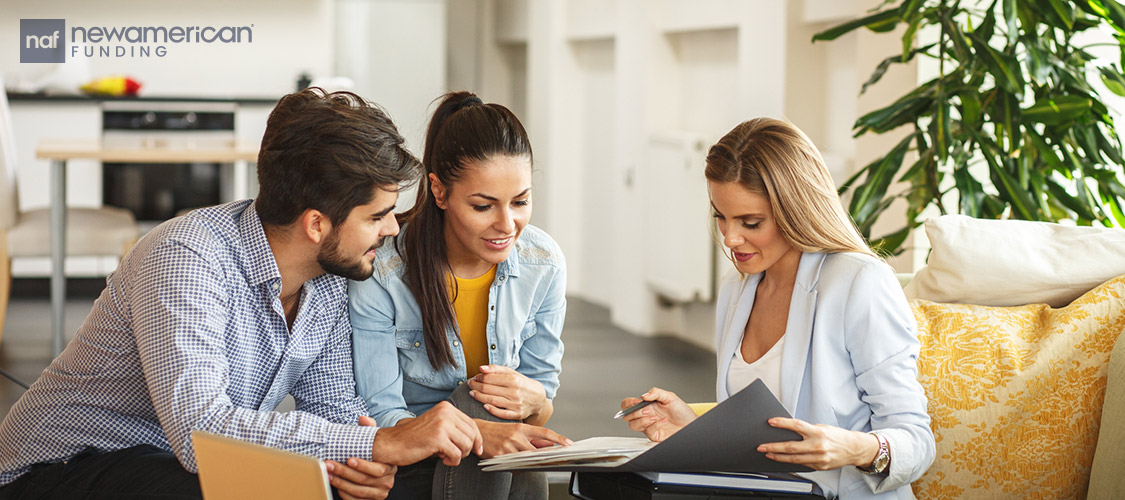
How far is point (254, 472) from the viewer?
4.08 feet

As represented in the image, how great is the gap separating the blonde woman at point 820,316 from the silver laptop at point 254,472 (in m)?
0.63

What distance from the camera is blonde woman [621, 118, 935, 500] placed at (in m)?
1.65

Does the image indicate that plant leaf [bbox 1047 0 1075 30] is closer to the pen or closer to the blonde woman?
the blonde woman

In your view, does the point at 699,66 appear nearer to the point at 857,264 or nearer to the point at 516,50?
the point at 516,50

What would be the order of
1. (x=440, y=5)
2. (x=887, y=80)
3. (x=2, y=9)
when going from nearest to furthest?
1. (x=887, y=80)
2. (x=2, y=9)
3. (x=440, y=5)

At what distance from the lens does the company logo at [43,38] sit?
17.7 feet

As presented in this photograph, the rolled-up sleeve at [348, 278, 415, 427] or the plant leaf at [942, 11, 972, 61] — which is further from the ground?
the plant leaf at [942, 11, 972, 61]

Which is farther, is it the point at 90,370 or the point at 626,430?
the point at 626,430

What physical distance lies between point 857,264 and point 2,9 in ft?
20.6

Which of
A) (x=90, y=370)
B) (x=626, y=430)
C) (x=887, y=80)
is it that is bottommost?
(x=626, y=430)

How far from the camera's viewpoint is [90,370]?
1681 millimetres

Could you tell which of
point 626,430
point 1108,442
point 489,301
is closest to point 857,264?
point 1108,442

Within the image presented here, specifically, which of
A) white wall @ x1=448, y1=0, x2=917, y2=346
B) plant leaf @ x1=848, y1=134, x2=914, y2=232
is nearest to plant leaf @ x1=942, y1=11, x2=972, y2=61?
plant leaf @ x1=848, y1=134, x2=914, y2=232

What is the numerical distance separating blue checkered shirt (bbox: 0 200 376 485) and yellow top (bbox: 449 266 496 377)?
246mm
